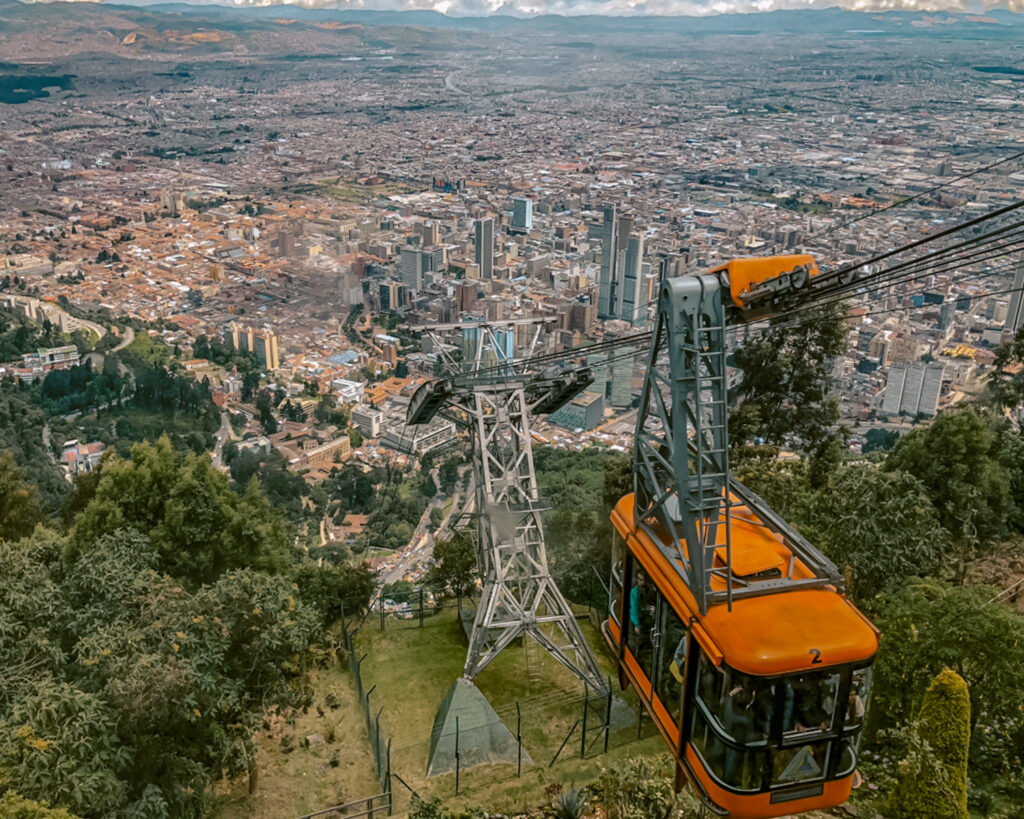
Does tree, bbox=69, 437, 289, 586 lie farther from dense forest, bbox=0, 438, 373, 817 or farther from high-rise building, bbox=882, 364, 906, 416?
high-rise building, bbox=882, 364, 906, 416

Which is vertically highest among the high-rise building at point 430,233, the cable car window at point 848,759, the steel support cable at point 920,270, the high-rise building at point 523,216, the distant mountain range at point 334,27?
the distant mountain range at point 334,27

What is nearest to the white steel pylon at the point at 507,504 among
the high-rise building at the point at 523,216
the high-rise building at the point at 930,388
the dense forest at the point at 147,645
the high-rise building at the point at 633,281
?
the dense forest at the point at 147,645

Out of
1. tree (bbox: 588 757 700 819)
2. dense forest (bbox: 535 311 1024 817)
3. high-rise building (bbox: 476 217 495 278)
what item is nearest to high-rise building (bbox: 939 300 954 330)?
dense forest (bbox: 535 311 1024 817)

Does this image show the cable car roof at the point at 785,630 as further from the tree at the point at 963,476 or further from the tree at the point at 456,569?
the tree at the point at 963,476

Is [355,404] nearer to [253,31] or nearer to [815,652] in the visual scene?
[815,652]

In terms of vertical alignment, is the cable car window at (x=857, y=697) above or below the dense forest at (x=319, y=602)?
above

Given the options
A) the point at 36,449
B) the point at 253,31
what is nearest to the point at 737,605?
the point at 36,449

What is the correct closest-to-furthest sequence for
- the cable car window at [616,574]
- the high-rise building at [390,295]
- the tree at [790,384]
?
the cable car window at [616,574], the tree at [790,384], the high-rise building at [390,295]
